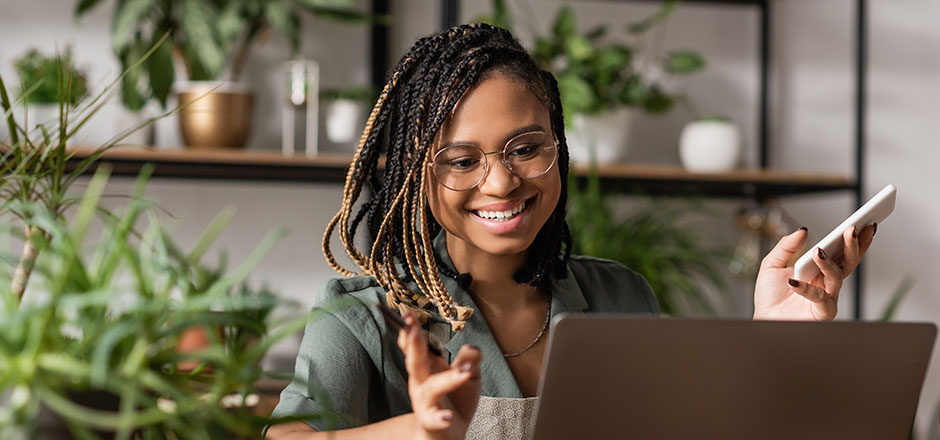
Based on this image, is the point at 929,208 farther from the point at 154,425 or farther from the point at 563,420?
the point at 154,425

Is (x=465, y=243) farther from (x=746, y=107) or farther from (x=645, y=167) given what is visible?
(x=746, y=107)

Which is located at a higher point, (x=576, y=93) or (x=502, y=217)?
(x=576, y=93)

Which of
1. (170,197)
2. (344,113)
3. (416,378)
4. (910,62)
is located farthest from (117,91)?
(910,62)

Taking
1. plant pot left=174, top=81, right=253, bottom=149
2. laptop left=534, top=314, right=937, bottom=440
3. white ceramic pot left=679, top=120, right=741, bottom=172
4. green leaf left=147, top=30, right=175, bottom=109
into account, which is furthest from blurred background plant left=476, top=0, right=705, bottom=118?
laptop left=534, top=314, right=937, bottom=440

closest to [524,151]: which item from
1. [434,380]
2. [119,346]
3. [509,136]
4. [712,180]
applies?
[509,136]

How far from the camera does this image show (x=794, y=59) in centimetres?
272

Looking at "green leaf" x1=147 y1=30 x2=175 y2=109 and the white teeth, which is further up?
"green leaf" x1=147 y1=30 x2=175 y2=109

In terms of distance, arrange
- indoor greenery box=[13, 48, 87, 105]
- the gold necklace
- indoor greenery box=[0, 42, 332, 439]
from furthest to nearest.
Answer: indoor greenery box=[13, 48, 87, 105] → the gold necklace → indoor greenery box=[0, 42, 332, 439]

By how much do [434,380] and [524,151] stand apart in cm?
49

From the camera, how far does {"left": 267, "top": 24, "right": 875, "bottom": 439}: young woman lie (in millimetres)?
1176

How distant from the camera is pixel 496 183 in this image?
1.17 meters

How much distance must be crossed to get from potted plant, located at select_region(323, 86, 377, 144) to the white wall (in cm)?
22

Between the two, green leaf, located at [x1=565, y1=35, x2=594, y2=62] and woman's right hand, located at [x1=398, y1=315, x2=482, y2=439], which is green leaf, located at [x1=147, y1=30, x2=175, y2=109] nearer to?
green leaf, located at [x1=565, y1=35, x2=594, y2=62]

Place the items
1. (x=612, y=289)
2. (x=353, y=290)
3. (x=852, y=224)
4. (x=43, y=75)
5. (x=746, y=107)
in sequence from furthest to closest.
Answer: (x=746, y=107) → (x=43, y=75) → (x=612, y=289) → (x=353, y=290) → (x=852, y=224)
